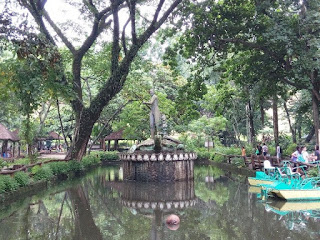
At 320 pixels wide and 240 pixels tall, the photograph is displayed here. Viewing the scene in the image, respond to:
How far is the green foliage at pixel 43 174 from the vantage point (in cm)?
1473

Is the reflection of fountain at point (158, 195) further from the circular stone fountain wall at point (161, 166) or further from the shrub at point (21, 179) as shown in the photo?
the shrub at point (21, 179)

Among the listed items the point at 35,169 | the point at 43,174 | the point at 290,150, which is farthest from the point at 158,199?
the point at 290,150

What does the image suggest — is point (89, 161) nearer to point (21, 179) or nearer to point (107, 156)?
point (107, 156)

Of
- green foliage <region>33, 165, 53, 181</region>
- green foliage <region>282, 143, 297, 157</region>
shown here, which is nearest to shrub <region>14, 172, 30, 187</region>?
green foliage <region>33, 165, 53, 181</region>

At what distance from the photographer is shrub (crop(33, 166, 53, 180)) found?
14743mm

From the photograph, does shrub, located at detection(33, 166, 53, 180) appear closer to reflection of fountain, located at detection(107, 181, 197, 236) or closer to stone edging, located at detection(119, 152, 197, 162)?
reflection of fountain, located at detection(107, 181, 197, 236)

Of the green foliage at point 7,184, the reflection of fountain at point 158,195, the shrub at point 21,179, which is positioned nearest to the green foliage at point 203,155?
the reflection of fountain at point 158,195

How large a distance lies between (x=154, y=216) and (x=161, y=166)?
6979mm

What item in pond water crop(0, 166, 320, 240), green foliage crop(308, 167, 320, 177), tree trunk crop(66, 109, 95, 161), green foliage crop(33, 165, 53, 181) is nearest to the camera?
pond water crop(0, 166, 320, 240)

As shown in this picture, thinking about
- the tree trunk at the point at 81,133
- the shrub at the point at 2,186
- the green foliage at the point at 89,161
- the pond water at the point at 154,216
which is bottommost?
the pond water at the point at 154,216

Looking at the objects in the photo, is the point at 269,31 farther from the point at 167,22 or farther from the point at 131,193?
the point at 131,193

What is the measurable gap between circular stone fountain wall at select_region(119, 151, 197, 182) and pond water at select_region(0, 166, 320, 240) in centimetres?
230

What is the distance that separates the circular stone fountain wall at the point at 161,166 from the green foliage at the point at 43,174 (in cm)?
A: 368

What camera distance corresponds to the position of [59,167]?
57.4ft
